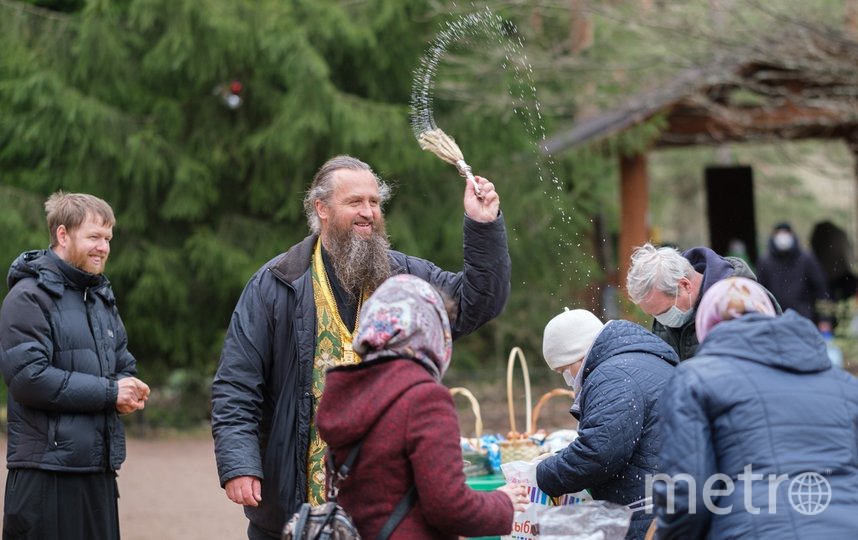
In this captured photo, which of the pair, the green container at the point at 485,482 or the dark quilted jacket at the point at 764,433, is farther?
the green container at the point at 485,482

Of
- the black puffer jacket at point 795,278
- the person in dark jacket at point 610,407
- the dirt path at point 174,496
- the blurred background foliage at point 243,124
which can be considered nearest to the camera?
the person in dark jacket at point 610,407

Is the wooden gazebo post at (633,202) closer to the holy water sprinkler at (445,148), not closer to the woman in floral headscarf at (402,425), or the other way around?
the holy water sprinkler at (445,148)

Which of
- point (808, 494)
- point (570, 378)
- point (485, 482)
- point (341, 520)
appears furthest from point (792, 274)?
point (341, 520)

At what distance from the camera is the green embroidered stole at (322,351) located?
4.14m

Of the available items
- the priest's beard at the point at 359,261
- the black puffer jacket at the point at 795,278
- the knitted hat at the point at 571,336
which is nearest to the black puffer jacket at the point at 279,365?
the priest's beard at the point at 359,261

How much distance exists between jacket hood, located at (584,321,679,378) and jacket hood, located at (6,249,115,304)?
2099 mm

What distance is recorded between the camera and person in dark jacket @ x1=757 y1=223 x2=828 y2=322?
42.4ft

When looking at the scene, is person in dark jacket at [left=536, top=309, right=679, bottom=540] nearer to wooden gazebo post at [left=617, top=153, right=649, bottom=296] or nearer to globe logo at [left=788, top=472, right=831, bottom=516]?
globe logo at [left=788, top=472, right=831, bottom=516]

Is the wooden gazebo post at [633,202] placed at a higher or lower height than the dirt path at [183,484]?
higher

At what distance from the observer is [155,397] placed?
1426 centimetres

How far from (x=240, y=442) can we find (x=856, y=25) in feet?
34.1

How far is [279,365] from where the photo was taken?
4223 mm

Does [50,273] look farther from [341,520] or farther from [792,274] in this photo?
[792,274]

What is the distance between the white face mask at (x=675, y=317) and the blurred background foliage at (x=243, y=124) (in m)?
7.13
